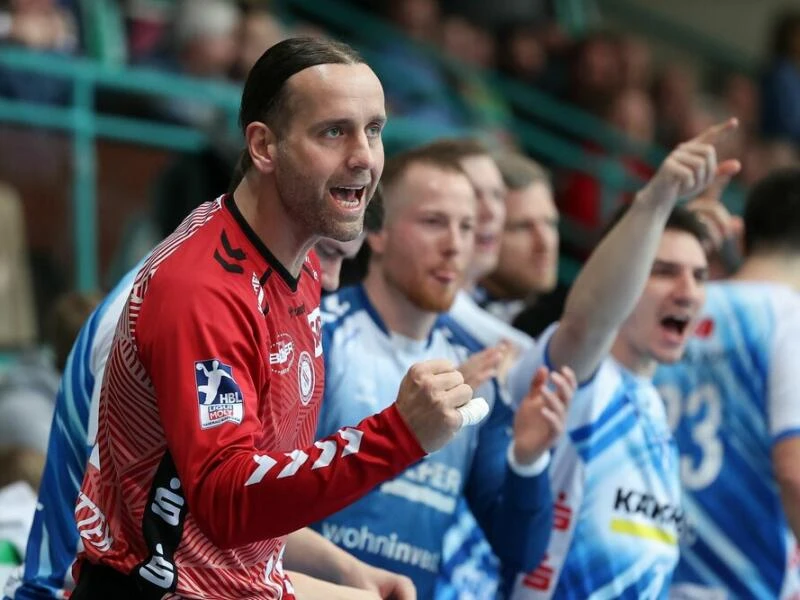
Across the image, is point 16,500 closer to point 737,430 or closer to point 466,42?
point 737,430

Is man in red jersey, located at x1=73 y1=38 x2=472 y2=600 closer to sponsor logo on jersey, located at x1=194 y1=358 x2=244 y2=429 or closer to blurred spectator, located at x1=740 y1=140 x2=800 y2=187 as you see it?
sponsor logo on jersey, located at x1=194 y1=358 x2=244 y2=429

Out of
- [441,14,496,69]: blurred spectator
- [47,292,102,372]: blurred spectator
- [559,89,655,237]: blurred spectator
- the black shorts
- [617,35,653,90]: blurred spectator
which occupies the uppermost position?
[617,35,653,90]: blurred spectator

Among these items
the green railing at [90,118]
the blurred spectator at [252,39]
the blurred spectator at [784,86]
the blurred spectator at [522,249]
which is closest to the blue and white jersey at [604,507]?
the blurred spectator at [522,249]

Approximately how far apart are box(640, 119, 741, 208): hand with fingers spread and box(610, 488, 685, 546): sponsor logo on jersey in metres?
1.04

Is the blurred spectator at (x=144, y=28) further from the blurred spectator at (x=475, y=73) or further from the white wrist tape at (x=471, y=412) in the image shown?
the white wrist tape at (x=471, y=412)

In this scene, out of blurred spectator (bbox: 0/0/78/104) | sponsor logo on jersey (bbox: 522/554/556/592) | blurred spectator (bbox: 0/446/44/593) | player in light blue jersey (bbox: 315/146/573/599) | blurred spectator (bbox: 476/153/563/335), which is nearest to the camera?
player in light blue jersey (bbox: 315/146/573/599)

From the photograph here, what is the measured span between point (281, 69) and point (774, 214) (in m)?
3.00

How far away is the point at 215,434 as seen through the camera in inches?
96.7

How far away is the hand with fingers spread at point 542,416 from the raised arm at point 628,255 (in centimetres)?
19

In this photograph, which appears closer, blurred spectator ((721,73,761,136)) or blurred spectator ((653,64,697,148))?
blurred spectator ((653,64,697,148))

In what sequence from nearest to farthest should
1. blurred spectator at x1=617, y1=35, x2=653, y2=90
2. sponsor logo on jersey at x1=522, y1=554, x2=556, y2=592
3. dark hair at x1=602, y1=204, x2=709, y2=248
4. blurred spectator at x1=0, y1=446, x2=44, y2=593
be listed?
blurred spectator at x1=0, y1=446, x2=44, y2=593 → sponsor logo on jersey at x1=522, y1=554, x2=556, y2=592 → dark hair at x1=602, y1=204, x2=709, y2=248 → blurred spectator at x1=617, y1=35, x2=653, y2=90

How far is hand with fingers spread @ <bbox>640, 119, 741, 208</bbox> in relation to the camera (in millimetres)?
3801

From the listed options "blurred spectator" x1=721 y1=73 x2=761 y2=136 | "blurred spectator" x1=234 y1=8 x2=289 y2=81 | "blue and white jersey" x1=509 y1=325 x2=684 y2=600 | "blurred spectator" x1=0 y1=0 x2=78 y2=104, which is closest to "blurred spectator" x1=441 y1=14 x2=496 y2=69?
"blurred spectator" x1=234 y1=8 x2=289 y2=81

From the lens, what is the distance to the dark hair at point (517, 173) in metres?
5.76
